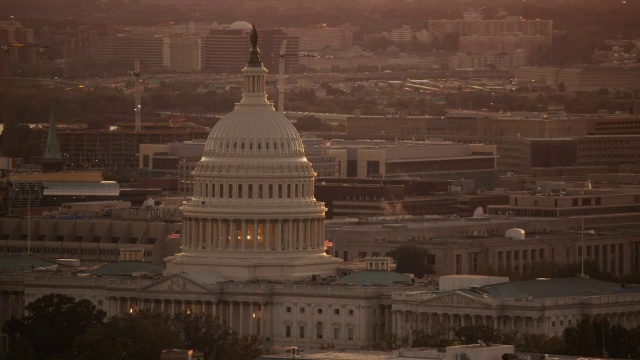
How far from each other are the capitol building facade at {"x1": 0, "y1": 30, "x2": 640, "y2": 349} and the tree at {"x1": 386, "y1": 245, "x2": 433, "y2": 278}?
39.9 feet

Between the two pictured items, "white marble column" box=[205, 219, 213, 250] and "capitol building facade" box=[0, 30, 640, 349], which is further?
"white marble column" box=[205, 219, 213, 250]

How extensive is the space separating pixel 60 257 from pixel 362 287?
117 feet

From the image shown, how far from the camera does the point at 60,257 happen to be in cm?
19125

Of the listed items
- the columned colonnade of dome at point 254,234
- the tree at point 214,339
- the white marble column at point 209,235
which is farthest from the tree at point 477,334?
the white marble column at point 209,235

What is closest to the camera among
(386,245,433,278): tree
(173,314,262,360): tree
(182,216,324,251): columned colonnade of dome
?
(173,314,262,360): tree

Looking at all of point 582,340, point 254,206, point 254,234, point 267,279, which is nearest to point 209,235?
point 254,234

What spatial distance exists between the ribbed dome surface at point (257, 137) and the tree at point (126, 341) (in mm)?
25939

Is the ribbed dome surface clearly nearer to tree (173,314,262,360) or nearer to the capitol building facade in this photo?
the capitol building facade

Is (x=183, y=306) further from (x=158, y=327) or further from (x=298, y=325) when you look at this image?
(x=158, y=327)

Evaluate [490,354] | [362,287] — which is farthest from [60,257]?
[490,354]

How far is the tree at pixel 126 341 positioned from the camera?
138m

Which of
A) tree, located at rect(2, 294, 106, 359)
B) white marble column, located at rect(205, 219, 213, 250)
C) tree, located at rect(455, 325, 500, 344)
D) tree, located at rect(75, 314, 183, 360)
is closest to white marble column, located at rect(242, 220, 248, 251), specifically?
white marble column, located at rect(205, 219, 213, 250)

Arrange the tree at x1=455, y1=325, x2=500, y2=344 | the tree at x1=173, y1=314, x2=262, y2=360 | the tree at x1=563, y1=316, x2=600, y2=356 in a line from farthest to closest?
the tree at x1=173, y1=314, x2=262, y2=360, the tree at x1=455, y1=325, x2=500, y2=344, the tree at x1=563, y1=316, x2=600, y2=356

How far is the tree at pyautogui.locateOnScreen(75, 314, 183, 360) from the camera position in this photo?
452 feet
